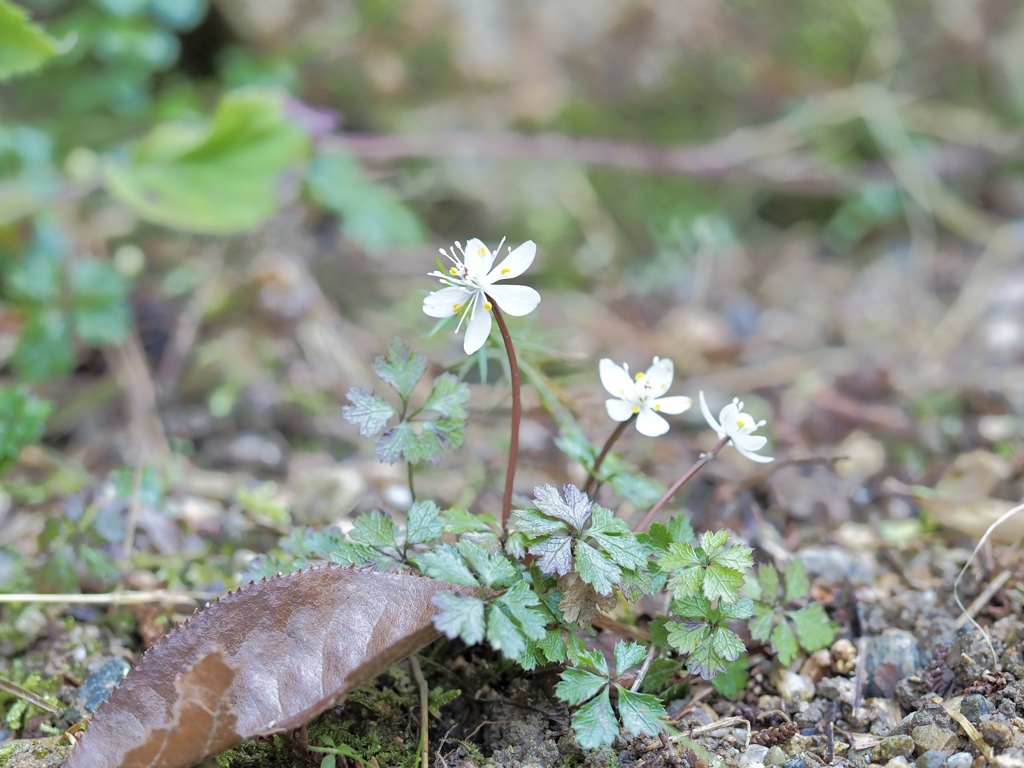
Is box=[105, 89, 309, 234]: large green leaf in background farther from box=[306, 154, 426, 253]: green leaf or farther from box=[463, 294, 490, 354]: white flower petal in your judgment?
box=[463, 294, 490, 354]: white flower petal

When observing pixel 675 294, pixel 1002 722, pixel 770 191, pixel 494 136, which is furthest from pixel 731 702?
pixel 770 191

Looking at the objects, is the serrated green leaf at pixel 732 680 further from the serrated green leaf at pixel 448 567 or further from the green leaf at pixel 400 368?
the green leaf at pixel 400 368

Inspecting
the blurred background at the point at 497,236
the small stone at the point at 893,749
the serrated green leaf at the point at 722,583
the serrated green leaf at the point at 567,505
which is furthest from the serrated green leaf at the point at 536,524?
the small stone at the point at 893,749

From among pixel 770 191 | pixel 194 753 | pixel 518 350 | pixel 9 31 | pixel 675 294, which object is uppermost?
pixel 9 31

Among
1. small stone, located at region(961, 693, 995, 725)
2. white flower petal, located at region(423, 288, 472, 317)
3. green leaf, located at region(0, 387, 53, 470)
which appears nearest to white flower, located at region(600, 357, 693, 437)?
white flower petal, located at region(423, 288, 472, 317)

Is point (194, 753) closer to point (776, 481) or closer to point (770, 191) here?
point (776, 481)
